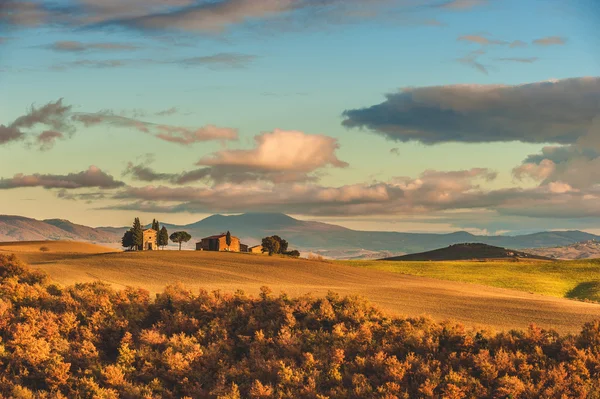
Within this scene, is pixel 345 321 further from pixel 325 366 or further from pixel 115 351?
pixel 115 351

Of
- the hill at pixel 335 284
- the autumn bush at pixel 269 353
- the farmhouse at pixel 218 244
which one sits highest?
the farmhouse at pixel 218 244

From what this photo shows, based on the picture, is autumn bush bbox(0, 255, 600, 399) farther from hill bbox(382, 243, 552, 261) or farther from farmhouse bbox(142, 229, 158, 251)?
hill bbox(382, 243, 552, 261)

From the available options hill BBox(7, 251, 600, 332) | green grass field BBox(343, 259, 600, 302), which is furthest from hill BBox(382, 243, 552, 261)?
hill BBox(7, 251, 600, 332)

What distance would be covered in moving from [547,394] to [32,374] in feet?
61.5

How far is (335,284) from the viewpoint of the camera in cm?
5669

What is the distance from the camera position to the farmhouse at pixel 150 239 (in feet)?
413

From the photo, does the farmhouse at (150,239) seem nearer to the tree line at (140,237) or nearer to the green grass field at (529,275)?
the tree line at (140,237)

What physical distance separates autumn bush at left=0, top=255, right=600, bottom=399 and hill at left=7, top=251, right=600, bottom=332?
20.3 feet

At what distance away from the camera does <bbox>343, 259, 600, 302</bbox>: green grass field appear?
63.6 meters

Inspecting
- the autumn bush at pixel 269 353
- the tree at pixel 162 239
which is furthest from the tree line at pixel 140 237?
the autumn bush at pixel 269 353

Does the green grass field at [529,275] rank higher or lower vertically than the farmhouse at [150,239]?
lower

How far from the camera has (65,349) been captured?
27.1m

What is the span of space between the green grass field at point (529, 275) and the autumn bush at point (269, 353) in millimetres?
37580

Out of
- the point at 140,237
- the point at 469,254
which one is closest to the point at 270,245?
the point at 140,237
